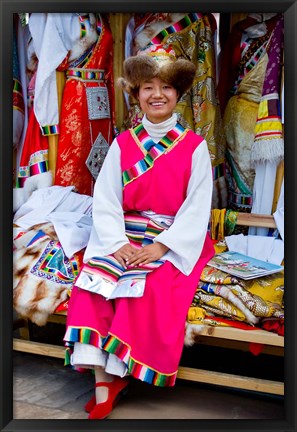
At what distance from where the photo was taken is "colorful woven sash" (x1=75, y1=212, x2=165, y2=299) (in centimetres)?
280

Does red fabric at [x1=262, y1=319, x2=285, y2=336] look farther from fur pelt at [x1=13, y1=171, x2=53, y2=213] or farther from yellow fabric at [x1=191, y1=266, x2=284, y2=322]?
fur pelt at [x1=13, y1=171, x2=53, y2=213]

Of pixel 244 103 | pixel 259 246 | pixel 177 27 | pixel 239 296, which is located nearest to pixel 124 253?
pixel 239 296

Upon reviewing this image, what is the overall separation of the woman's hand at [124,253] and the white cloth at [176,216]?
0.07 feet

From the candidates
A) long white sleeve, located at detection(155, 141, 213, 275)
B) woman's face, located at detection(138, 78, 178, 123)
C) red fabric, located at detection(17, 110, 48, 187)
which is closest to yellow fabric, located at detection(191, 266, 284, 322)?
long white sleeve, located at detection(155, 141, 213, 275)

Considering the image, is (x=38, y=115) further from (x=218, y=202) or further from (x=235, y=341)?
(x=235, y=341)

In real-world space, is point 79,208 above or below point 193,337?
above

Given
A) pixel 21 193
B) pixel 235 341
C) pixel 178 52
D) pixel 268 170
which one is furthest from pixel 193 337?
pixel 178 52

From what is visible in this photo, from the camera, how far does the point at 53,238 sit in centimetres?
338

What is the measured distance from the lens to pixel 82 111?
3.86 m

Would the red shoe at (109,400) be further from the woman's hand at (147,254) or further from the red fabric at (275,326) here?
the red fabric at (275,326)

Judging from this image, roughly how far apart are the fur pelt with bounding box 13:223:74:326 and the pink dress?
0.90 ft

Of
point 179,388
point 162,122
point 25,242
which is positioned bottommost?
point 179,388

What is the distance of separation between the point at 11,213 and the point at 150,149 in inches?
32.2

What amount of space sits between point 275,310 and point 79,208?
53.4 inches
